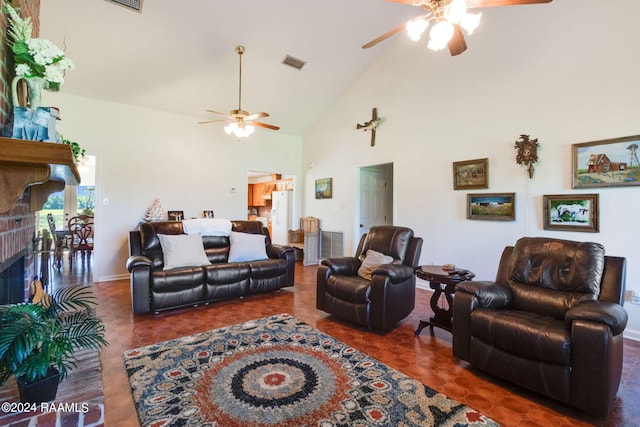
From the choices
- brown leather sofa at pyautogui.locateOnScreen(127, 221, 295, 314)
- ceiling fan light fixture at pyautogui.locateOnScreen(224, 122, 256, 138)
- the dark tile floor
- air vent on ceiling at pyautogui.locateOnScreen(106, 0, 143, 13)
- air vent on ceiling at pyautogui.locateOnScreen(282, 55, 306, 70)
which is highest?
air vent on ceiling at pyautogui.locateOnScreen(282, 55, 306, 70)

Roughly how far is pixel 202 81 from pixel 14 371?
182 inches

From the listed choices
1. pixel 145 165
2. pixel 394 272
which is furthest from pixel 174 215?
pixel 394 272

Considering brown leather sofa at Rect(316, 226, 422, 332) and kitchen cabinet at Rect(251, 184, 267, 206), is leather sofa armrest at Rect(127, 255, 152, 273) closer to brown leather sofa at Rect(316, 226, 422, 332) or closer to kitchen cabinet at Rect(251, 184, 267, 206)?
brown leather sofa at Rect(316, 226, 422, 332)

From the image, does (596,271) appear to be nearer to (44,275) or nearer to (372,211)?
(372,211)

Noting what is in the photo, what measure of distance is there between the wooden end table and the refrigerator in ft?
15.0

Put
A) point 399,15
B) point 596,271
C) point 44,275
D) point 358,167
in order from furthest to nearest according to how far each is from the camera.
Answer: point 358,167 → point 399,15 → point 44,275 → point 596,271

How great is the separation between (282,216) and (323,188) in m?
1.52

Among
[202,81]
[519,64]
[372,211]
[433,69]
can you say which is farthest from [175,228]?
[519,64]

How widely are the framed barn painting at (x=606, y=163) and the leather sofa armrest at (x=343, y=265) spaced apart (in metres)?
2.51

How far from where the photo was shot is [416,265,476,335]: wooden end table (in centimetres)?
271

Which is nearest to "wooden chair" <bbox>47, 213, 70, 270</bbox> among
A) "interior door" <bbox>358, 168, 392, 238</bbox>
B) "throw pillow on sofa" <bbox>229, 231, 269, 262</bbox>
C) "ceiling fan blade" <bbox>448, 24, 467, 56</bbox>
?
"throw pillow on sofa" <bbox>229, 231, 269, 262</bbox>

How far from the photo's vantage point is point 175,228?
412 cm

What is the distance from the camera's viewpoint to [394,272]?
2.92 meters

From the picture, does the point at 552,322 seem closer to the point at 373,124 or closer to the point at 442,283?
the point at 442,283
